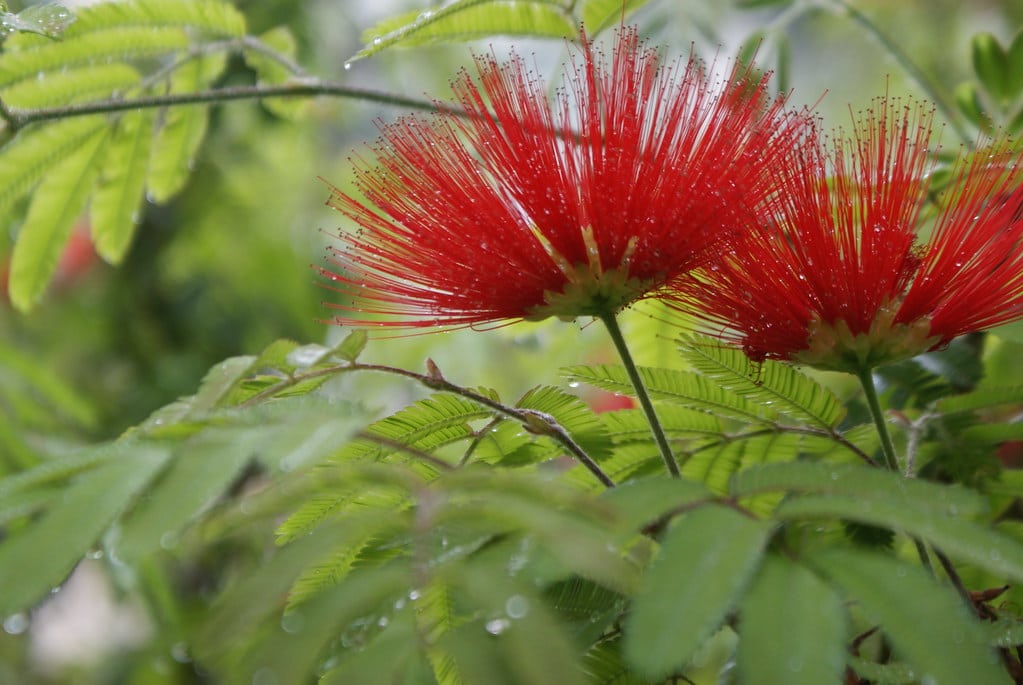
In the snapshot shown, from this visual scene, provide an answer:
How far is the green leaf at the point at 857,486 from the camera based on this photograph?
717 mm

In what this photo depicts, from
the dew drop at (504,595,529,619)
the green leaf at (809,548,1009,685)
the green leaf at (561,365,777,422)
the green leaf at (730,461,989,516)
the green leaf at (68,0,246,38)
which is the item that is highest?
the green leaf at (68,0,246,38)

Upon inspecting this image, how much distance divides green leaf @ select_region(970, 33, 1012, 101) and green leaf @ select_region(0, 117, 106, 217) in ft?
4.09

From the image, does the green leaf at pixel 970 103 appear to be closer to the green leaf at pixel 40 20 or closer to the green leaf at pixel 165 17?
the green leaf at pixel 165 17

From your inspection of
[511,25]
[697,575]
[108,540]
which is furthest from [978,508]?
[108,540]

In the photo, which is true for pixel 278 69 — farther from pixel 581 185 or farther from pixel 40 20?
pixel 581 185

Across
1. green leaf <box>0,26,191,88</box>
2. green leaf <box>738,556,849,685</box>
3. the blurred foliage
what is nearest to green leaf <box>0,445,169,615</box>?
the blurred foliage

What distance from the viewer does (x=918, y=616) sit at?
2.06 ft

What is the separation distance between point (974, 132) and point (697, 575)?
116 centimetres

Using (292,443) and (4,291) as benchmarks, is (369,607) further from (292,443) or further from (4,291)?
(4,291)

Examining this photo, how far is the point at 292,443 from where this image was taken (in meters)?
0.69

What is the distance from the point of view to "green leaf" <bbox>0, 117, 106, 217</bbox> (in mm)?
1432

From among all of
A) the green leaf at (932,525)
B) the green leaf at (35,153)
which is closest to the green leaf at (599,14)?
the green leaf at (35,153)

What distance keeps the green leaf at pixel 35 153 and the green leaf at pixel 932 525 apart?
117 centimetres

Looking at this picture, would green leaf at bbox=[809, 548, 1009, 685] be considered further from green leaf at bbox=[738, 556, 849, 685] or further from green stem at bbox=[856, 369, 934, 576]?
green stem at bbox=[856, 369, 934, 576]
